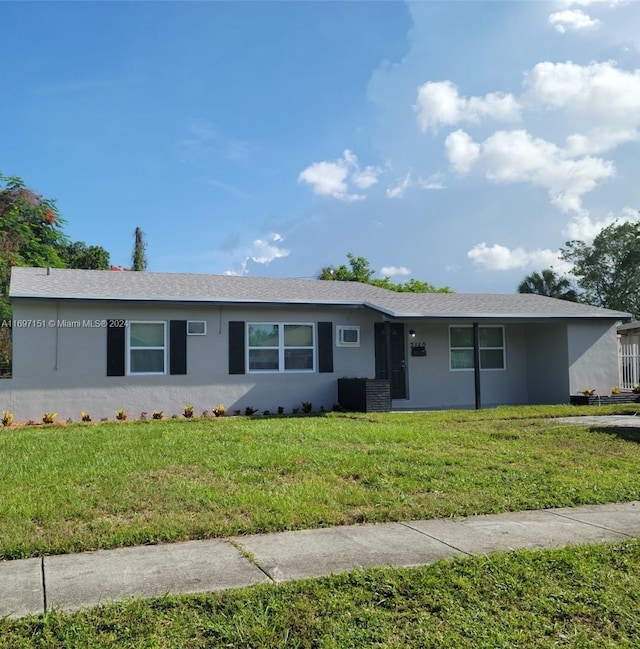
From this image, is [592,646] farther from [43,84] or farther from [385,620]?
[43,84]

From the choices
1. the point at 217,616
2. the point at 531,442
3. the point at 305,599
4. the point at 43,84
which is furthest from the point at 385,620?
the point at 43,84

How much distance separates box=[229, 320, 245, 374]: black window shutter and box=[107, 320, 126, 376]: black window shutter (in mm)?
2533

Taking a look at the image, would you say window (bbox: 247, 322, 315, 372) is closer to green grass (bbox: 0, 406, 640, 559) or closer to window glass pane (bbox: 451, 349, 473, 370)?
green grass (bbox: 0, 406, 640, 559)

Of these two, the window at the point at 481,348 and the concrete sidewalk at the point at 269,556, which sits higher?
the window at the point at 481,348

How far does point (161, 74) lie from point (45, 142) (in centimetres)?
480

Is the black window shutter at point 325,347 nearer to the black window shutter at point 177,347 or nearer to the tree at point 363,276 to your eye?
the black window shutter at point 177,347

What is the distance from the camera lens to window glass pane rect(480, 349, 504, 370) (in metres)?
18.0

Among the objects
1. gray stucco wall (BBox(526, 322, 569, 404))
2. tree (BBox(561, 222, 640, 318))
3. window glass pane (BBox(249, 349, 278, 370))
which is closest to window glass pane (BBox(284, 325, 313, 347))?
window glass pane (BBox(249, 349, 278, 370))

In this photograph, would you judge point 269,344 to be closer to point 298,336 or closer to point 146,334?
point 298,336

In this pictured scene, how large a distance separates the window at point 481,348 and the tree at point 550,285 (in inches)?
836

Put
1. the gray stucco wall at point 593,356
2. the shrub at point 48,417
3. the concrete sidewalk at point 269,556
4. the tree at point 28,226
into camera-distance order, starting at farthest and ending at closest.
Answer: the tree at point 28,226 → the gray stucco wall at point 593,356 → the shrub at point 48,417 → the concrete sidewalk at point 269,556

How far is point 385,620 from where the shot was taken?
3.45 metres

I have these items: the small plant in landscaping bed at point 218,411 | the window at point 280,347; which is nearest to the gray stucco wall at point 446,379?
the window at point 280,347

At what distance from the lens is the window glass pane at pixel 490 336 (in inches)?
711
